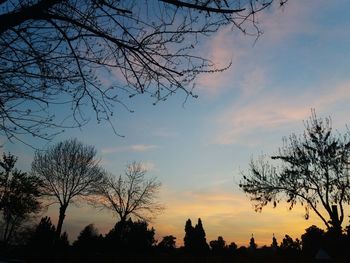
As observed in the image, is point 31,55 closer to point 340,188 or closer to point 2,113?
point 2,113

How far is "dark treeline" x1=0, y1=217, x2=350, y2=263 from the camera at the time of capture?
2388cm

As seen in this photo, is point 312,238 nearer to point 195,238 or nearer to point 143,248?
point 195,238

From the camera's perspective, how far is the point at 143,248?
46.0 metres

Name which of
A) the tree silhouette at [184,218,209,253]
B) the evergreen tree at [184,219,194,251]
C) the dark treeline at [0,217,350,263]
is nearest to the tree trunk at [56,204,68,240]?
the dark treeline at [0,217,350,263]

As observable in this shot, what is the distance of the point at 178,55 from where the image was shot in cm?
565

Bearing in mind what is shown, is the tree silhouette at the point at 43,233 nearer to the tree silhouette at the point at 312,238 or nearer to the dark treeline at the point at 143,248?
the dark treeline at the point at 143,248

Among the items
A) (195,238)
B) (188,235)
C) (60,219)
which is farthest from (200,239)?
(60,219)

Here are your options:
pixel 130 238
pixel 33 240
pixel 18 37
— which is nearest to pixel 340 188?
pixel 18 37

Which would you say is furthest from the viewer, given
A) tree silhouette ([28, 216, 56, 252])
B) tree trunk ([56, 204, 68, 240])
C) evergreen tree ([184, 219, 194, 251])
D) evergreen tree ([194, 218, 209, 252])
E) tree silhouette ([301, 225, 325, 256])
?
tree silhouette ([301, 225, 325, 256])

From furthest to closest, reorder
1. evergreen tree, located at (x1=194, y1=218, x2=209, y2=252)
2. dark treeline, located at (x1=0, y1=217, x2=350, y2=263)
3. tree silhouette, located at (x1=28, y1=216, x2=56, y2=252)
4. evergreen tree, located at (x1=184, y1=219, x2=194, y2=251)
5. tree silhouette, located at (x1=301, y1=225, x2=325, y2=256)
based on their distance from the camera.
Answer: tree silhouette, located at (x1=301, y1=225, x2=325, y2=256), evergreen tree, located at (x1=184, y1=219, x2=194, y2=251), evergreen tree, located at (x1=194, y1=218, x2=209, y2=252), tree silhouette, located at (x1=28, y1=216, x2=56, y2=252), dark treeline, located at (x1=0, y1=217, x2=350, y2=263)

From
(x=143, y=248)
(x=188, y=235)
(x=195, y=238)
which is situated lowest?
(x=143, y=248)

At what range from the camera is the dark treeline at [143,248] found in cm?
2388

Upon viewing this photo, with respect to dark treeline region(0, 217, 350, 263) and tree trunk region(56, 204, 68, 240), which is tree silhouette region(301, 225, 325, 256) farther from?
tree trunk region(56, 204, 68, 240)

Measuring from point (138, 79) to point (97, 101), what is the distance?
0.82m
